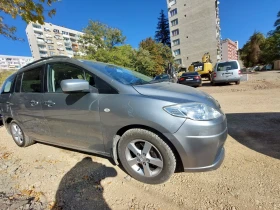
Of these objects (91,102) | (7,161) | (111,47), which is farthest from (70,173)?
(111,47)

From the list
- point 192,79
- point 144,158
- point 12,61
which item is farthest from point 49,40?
point 144,158

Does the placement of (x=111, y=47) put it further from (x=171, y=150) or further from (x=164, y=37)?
(x=171, y=150)

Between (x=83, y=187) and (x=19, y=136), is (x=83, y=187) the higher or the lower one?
the lower one

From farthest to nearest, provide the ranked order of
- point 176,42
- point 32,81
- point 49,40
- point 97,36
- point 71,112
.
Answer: point 49,40
point 176,42
point 97,36
point 32,81
point 71,112

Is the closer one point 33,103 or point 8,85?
point 33,103

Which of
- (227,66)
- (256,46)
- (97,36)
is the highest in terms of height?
(97,36)

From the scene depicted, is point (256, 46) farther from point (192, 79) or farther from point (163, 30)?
point (192, 79)

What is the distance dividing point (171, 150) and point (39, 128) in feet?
7.99

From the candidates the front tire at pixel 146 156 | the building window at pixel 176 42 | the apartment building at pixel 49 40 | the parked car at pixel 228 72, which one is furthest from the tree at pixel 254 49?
the apartment building at pixel 49 40

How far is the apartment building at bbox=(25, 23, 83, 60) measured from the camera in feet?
191

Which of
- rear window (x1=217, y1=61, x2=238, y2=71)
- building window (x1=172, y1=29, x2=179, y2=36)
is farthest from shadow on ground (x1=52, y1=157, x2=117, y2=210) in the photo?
building window (x1=172, y1=29, x2=179, y2=36)

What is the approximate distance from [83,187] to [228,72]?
1096cm

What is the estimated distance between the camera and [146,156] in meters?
1.98

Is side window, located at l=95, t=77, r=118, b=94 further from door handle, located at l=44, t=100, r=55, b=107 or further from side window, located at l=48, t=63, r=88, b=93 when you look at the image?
door handle, located at l=44, t=100, r=55, b=107
